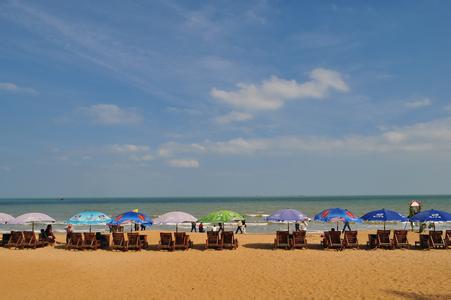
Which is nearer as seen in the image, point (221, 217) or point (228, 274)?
point (228, 274)

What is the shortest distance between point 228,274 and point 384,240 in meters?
8.71

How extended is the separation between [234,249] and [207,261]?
3198mm

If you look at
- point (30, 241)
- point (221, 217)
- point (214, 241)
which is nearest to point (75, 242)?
point (30, 241)

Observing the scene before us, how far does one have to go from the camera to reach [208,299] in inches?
400

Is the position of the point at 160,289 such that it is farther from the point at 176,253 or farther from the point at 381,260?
the point at 381,260

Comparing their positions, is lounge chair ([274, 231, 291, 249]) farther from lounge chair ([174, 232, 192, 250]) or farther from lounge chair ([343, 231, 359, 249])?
lounge chair ([174, 232, 192, 250])

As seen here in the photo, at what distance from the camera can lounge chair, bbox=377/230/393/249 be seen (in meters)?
18.0

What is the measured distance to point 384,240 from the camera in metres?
18.1

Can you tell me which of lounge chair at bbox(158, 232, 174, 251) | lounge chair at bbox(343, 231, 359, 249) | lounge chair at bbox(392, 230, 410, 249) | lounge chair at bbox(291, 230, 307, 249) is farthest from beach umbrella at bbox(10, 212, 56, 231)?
lounge chair at bbox(392, 230, 410, 249)

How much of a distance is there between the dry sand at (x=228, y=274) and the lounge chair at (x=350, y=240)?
0.67 meters

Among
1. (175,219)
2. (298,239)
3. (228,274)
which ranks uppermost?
(175,219)

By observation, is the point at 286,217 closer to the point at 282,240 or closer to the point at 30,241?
the point at 282,240

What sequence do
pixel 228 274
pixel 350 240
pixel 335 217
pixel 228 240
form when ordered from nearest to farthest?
pixel 228 274
pixel 335 217
pixel 350 240
pixel 228 240

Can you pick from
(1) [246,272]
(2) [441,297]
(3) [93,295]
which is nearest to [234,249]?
(1) [246,272]
